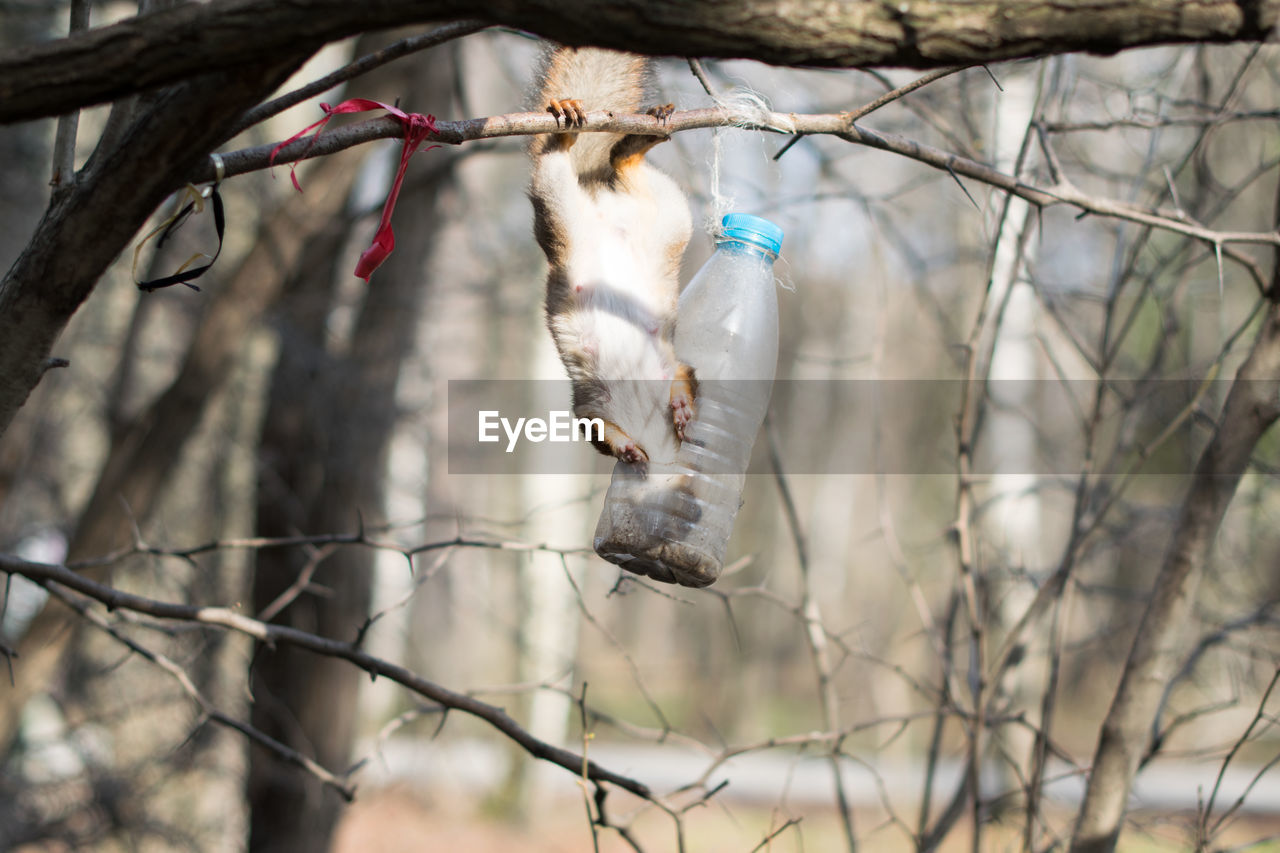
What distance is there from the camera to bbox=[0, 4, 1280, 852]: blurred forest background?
274 centimetres

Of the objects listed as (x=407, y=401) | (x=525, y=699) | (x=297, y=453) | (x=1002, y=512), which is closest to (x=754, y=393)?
(x=297, y=453)

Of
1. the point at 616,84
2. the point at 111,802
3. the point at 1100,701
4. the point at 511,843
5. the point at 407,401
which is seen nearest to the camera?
the point at 616,84

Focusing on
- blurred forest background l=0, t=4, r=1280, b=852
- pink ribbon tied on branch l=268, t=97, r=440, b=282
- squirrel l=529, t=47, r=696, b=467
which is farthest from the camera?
blurred forest background l=0, t=4, r=1280, b=852

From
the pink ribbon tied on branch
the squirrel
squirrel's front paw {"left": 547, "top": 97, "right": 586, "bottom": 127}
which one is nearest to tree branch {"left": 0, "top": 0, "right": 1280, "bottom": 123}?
the pink ribbon tied on branch

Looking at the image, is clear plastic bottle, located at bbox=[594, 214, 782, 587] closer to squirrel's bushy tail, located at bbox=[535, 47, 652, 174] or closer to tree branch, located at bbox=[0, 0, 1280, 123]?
squirrel's bushy tail, located at bbox=[535, 47, 652, 174]

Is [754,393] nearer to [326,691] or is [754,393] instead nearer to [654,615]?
[326,691]

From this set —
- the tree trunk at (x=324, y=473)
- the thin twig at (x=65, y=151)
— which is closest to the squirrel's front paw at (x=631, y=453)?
the thin twig at (x=65, y=151)

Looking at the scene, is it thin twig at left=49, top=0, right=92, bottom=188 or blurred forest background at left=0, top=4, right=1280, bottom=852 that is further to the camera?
blurred forest background at left=0, top=4, right=1280, bottom=852

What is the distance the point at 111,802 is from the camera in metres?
4.89

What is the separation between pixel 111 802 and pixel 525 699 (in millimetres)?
6590

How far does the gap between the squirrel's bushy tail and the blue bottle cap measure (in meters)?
0.55

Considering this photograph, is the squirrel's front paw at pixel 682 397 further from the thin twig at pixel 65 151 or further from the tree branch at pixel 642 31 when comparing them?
the thin twig at pixel 65 151

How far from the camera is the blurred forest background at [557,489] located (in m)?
2.74

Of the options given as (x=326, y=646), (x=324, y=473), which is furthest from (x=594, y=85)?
(x=324, y=473)
